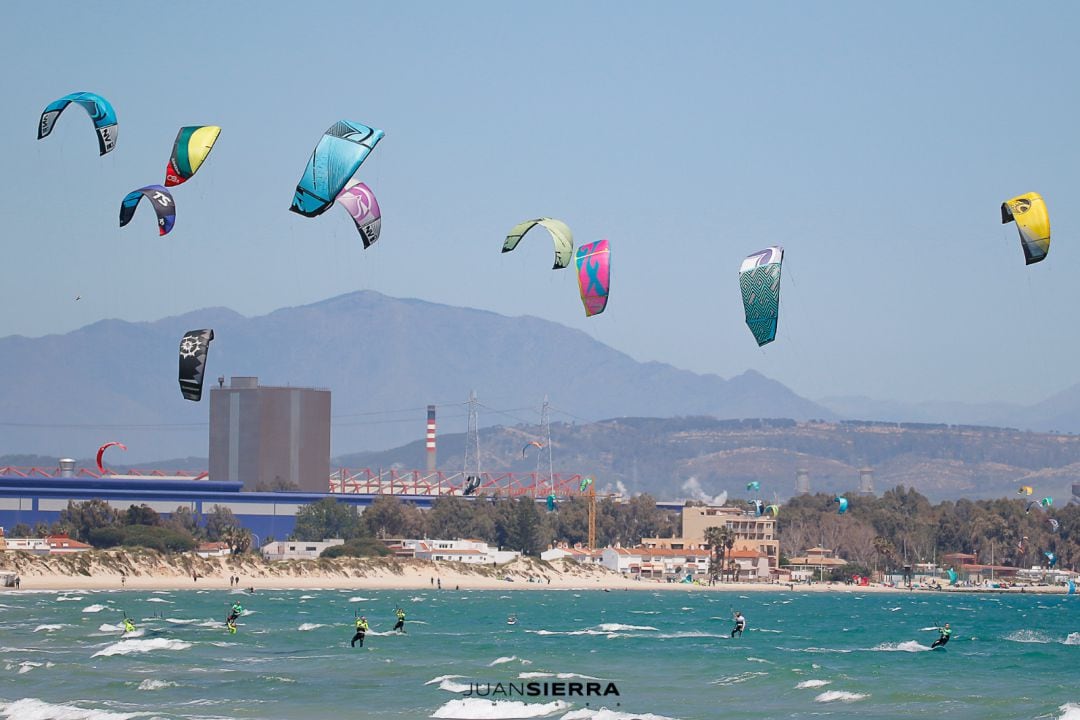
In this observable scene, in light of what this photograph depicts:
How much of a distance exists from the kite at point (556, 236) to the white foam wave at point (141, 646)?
1860cm

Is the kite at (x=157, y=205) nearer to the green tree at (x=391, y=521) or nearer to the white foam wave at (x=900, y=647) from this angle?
the white foam wave at (x=900, y=647)

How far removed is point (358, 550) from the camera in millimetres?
128875

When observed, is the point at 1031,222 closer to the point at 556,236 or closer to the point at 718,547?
the point at 556,236

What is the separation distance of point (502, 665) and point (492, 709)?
1107cm

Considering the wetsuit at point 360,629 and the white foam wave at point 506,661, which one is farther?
the wetsuit at point 360,629

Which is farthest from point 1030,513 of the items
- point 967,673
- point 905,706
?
point 905,706

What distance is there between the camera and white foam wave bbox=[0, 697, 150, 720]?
125 ft

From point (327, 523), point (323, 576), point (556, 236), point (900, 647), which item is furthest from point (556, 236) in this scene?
point (327, 523)

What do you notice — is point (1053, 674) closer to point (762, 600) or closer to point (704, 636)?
point (704, 636)

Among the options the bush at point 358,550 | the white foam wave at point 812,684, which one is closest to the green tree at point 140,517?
the bush at point 358,550

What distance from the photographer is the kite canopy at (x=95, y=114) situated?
46406mm

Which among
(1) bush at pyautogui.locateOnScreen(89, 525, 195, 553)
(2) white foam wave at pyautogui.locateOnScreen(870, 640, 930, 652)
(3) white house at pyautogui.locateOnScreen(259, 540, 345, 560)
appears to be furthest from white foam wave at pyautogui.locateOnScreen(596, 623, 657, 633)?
(3) white house at pyautogui.locateOnScreen(259, 540, 345, 560)

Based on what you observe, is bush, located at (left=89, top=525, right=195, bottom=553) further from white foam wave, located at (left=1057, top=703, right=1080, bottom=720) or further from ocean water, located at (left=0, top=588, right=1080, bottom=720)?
white foam wave, located at (left=1057, top=703, right=1080, bottom=720)

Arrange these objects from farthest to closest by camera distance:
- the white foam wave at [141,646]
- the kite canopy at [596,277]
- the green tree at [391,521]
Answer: the green tree at [391,521]
the white foam wave at [141,646]
the kite canopy at [596,277]
